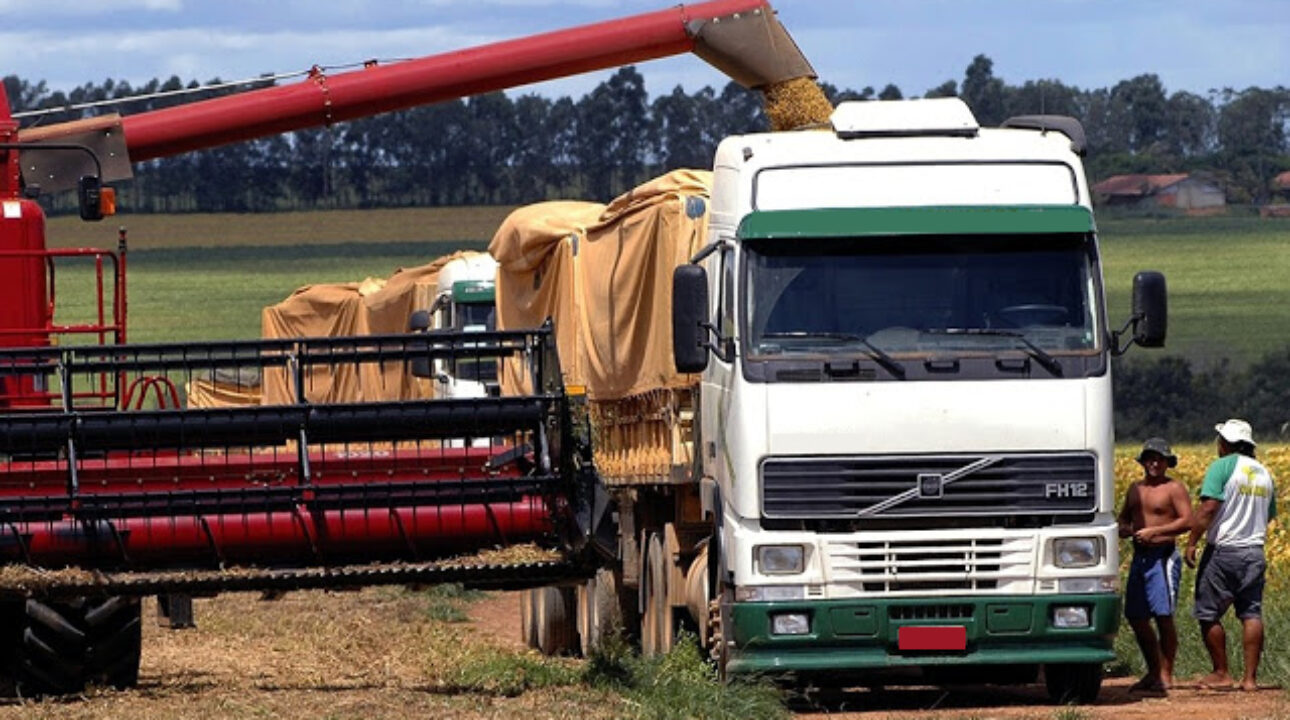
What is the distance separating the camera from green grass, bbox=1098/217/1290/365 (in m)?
67.0

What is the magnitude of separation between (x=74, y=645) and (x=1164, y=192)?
74.1 m

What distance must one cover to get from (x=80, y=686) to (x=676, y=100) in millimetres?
78773

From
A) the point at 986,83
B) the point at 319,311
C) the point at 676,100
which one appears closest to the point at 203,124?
the point at 319,311

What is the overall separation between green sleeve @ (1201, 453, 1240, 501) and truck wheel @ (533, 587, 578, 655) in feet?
20.8

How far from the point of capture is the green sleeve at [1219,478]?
1493 cm

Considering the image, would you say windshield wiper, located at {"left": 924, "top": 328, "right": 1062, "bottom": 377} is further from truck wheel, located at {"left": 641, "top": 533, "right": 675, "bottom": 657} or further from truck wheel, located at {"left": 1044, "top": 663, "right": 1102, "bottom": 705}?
truck wheel, located at {"left": 641, "top": 533, "right": 675, "bottom": 657}

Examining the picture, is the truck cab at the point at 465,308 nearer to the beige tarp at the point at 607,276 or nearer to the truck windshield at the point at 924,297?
the beige tarp at the point at 607,276

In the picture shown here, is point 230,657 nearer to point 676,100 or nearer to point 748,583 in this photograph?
point 748,583

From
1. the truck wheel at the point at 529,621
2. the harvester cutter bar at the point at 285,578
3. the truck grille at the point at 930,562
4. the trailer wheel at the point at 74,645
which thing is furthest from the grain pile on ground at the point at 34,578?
the truck wheel at the point at 529,621

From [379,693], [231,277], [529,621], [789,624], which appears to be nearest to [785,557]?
[789,624]

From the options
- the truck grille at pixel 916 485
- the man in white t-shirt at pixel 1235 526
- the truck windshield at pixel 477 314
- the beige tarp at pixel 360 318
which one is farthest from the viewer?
the beige tarp at pixel 360 318

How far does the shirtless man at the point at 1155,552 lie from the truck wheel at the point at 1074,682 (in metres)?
0.94

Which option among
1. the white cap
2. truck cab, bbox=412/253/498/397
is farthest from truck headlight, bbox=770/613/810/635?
truck cab, bbox=412/253/498/397

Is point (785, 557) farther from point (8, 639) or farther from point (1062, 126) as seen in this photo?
point (8, 639)
